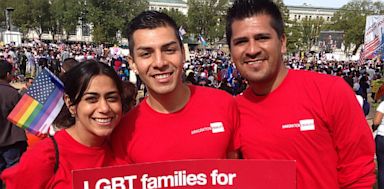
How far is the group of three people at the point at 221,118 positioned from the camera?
226 centimetres

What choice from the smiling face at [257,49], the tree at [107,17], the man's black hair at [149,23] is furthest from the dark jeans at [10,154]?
the tree at [107,17]

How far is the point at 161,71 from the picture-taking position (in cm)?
238

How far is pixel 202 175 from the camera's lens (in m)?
2.25

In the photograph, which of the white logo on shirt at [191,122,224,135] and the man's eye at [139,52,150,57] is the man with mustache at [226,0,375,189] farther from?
the man's eye at [139,52,150,57]

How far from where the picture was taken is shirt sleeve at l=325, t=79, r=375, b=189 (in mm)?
2232

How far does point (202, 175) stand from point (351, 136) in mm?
871

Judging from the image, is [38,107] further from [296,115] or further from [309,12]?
[309,12]

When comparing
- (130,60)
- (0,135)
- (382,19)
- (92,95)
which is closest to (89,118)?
(92,95)

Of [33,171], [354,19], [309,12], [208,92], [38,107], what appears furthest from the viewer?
[309,12]

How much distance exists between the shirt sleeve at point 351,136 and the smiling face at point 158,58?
36.6 inches

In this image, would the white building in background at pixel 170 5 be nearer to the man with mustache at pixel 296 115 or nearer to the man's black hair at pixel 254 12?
the man's black hair at pixel 254 12

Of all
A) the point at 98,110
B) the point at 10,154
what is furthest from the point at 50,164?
the point at 10,154

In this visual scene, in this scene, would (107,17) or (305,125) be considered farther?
(107,17)

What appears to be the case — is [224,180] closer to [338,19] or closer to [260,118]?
[260,118]
